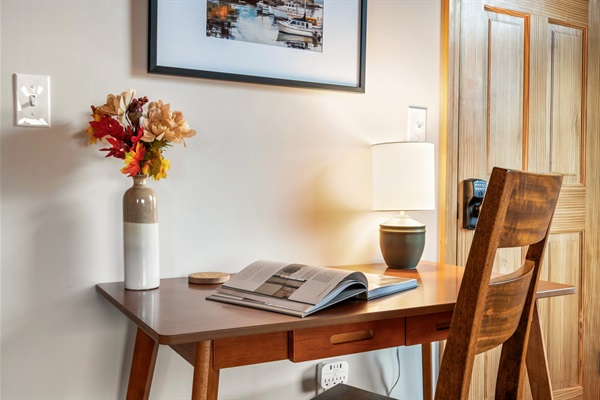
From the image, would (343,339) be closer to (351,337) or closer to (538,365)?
(351,337)

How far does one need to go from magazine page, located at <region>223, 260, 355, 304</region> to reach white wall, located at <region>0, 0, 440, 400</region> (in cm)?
33

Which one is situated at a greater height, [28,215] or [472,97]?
[472,97]

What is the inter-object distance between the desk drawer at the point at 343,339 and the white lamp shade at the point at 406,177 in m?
0.51

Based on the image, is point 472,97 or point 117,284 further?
point 472,97

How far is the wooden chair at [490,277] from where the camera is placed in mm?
952

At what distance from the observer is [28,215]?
1.32 m

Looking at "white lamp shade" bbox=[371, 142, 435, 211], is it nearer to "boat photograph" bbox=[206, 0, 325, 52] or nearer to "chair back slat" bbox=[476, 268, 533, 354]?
"boat photograph" bbox=[206, 0, 325, 52]

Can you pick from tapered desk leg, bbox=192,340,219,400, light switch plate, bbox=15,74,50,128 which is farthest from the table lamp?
light switch plate, bbox=15,74,50,128

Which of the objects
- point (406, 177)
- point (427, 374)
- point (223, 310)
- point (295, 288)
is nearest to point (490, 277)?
point (295, 288)

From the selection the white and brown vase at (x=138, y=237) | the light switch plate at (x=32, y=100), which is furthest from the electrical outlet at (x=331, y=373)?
the light switch plate at (x=32, y=100)

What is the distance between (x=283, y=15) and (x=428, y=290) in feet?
2.94

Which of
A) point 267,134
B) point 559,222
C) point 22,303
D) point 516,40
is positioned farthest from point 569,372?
point 22,303

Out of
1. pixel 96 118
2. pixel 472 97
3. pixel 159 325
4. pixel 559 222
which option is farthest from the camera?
pixel 559 222

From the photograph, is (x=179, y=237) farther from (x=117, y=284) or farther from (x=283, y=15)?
(x=283, y=15)
